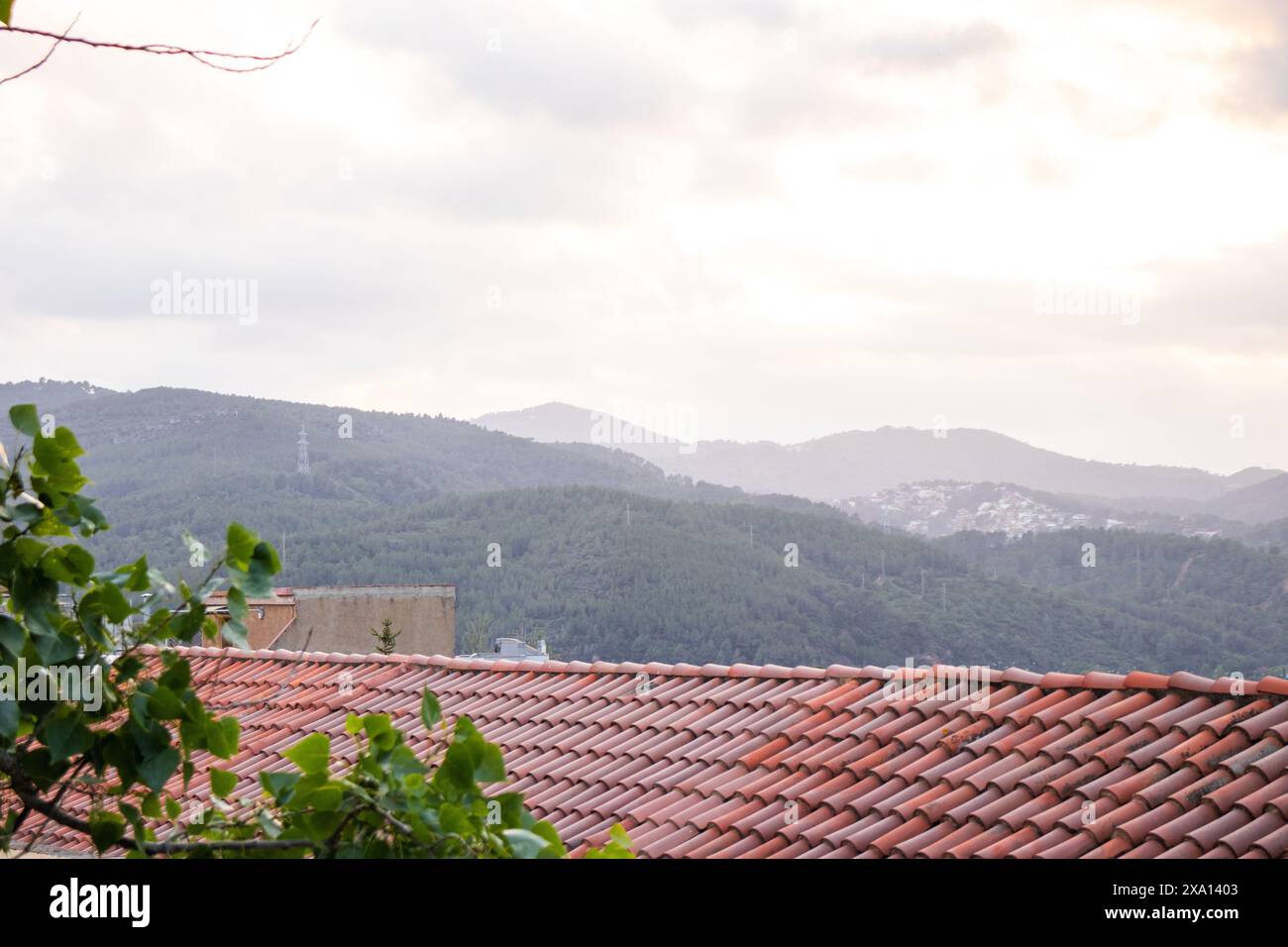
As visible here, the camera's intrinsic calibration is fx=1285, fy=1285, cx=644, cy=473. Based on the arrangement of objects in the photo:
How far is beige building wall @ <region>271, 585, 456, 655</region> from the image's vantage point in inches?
890

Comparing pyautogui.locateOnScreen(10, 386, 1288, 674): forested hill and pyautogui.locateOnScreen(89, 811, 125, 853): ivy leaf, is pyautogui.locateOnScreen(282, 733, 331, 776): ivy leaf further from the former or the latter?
pyautogui.locateOnScreen(10, 386, 1288, 674): forested hill

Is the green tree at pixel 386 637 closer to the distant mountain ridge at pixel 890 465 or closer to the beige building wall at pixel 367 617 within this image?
the beige building wall at pixel 367 617

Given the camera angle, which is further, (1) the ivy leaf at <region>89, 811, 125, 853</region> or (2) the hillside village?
(2) the hillside village

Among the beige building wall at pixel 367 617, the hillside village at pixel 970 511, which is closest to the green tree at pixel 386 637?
the beige building wall at pixel 367 617

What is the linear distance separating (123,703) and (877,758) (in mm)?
5555

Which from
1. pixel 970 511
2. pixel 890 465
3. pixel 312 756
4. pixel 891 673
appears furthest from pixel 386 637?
pixel 890 465

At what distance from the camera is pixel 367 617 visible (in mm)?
23203

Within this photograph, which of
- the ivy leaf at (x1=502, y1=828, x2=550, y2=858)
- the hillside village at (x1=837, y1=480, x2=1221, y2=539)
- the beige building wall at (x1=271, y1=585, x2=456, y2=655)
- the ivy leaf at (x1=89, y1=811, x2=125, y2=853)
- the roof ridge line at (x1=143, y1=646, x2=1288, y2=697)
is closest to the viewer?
the ivy leaf at (x1=502, y1=828, x2=550, y2=858)

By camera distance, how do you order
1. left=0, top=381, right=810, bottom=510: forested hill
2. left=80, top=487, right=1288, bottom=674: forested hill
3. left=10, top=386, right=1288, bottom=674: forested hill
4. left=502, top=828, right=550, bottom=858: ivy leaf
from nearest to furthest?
left=502, top=828, right=550, bottom=858: ivy leaf
left=80, top=487, right=1288, bottom=674: forested hill
left=10, top=386, right=1288, bottom=674: forested hill
left=0, top=381, right=810, bottom=510: forested hill

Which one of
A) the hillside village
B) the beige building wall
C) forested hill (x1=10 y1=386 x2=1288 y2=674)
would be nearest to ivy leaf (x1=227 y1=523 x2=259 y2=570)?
the beige building wall

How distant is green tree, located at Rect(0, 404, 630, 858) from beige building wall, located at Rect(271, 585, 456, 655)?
65.2 feet

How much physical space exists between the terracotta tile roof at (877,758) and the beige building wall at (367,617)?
12.6 m
